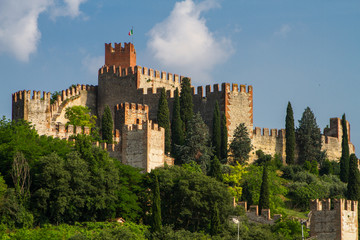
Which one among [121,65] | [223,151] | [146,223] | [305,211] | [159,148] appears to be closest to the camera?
[146,223]

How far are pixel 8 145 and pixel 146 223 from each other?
10.5m

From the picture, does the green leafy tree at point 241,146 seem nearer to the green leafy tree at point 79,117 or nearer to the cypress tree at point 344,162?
the cypress tree at point 344,162

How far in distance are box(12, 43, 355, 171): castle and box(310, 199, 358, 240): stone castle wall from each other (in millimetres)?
15128

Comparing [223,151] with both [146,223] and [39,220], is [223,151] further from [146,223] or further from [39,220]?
[39,220]

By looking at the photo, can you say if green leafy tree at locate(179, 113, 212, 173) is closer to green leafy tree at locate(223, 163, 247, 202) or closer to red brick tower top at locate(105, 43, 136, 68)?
green leafy tree at locate(223, 163, 247, 202)

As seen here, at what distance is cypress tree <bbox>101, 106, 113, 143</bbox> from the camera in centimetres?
7006

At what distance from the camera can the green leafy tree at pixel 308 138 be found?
80.9 m

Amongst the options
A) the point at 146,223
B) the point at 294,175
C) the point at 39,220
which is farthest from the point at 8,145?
the point at 294,175

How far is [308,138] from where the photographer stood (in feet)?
265

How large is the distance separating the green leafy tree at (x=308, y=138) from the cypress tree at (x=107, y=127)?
1865 cm

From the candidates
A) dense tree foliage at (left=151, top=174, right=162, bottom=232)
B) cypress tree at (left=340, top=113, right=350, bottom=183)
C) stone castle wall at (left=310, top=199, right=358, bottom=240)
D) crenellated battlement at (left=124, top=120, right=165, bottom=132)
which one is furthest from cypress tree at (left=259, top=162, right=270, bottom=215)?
cypress tree at (left=340, top=113, right=350, bottom=183)

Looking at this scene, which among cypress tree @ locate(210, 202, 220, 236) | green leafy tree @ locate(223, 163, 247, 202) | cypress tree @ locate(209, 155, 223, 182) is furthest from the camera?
green leafy tree @ locate(223, 163, 247, 202)

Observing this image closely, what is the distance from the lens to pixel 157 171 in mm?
60344

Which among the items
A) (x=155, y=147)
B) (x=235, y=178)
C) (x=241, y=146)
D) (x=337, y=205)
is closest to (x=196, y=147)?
(x=235, y=178)
